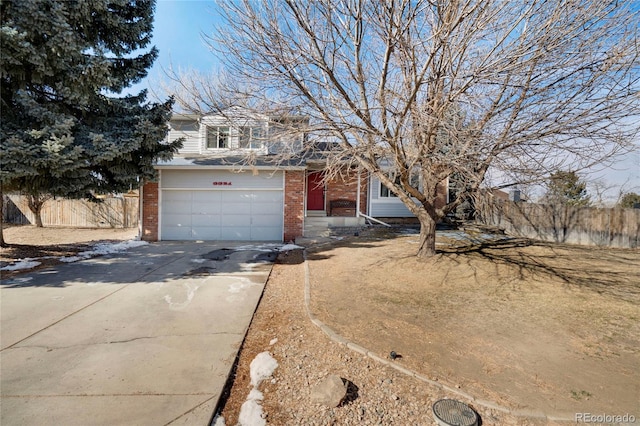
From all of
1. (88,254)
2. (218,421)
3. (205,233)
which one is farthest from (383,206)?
(218,421)

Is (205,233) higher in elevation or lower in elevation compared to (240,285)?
higher

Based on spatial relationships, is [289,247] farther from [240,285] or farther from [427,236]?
[427,236]

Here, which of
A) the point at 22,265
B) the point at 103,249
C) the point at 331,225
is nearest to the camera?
the point at 22,265

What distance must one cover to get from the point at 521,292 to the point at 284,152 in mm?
4931

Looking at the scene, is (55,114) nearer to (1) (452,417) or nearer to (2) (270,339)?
(2) (270,339)

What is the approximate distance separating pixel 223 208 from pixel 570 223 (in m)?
12.0

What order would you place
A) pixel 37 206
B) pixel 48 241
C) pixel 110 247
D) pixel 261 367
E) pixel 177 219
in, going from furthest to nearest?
pixel 37 206
pixel 48 241
pixel 177 219
pixel 110 247
pixel 261 367

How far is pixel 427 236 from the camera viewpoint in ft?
21.8

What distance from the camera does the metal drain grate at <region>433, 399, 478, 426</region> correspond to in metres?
2.28

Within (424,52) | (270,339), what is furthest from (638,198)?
(270,339)

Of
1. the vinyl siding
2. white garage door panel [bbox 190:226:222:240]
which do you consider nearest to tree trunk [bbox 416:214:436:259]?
the vinyl siding

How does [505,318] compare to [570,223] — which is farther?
[570,223]

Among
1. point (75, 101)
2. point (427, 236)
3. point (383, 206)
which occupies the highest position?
point (75, 101)

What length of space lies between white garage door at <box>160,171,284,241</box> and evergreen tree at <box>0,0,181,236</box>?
2.48 m
